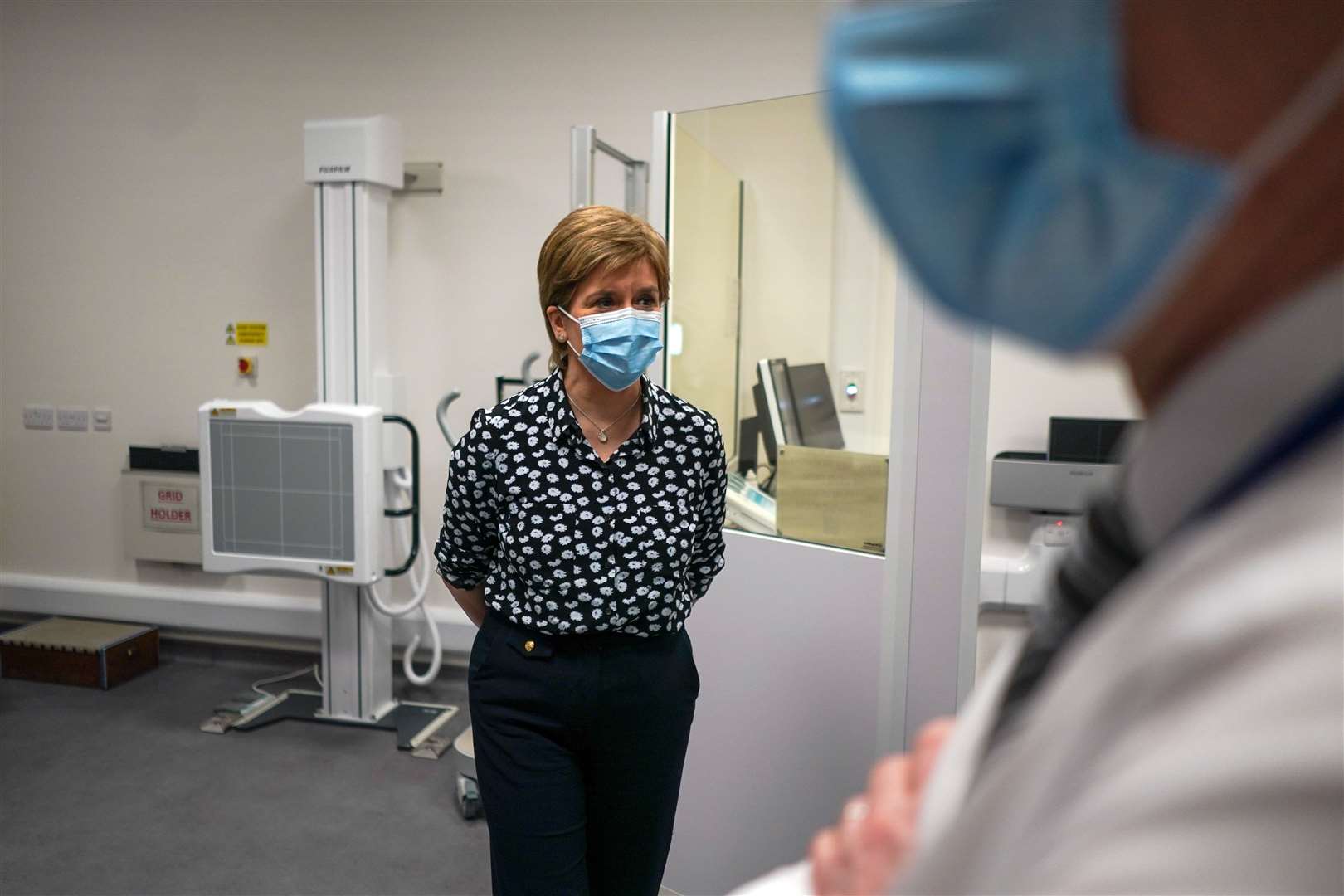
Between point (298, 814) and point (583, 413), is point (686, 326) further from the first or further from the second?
point (298, 814)

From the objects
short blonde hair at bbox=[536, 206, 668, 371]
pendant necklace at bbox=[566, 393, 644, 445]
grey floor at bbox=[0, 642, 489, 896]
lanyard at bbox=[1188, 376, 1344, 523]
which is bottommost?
grey floor at bbox=[0, 642, 489, 896]

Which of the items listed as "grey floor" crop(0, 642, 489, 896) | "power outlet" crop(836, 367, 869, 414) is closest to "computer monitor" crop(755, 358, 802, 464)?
"power outlet" crop(836, 367, 869, 414)

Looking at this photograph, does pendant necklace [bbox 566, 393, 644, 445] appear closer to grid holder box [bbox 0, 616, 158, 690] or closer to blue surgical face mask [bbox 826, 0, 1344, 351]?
blue surgical face mask [bbox 826, 0, 1344, 351]

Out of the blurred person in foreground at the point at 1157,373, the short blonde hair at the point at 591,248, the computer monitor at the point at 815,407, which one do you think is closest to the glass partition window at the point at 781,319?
the computer monitor at the point at 815,407

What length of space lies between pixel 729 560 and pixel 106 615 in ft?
10.8

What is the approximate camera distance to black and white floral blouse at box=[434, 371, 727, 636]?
1.56 metres

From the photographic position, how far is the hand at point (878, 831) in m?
0.42

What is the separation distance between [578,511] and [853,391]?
80 cm

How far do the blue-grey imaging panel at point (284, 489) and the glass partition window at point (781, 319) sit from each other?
1.40 meters

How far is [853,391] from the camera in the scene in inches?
83.7

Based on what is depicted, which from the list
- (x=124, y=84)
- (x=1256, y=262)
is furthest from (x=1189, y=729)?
(x=124, y=84)

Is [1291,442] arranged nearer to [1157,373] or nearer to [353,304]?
[1157,373]

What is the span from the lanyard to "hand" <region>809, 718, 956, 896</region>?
0.19 metres

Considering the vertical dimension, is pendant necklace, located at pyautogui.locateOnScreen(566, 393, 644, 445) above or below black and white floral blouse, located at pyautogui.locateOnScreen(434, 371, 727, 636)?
above
